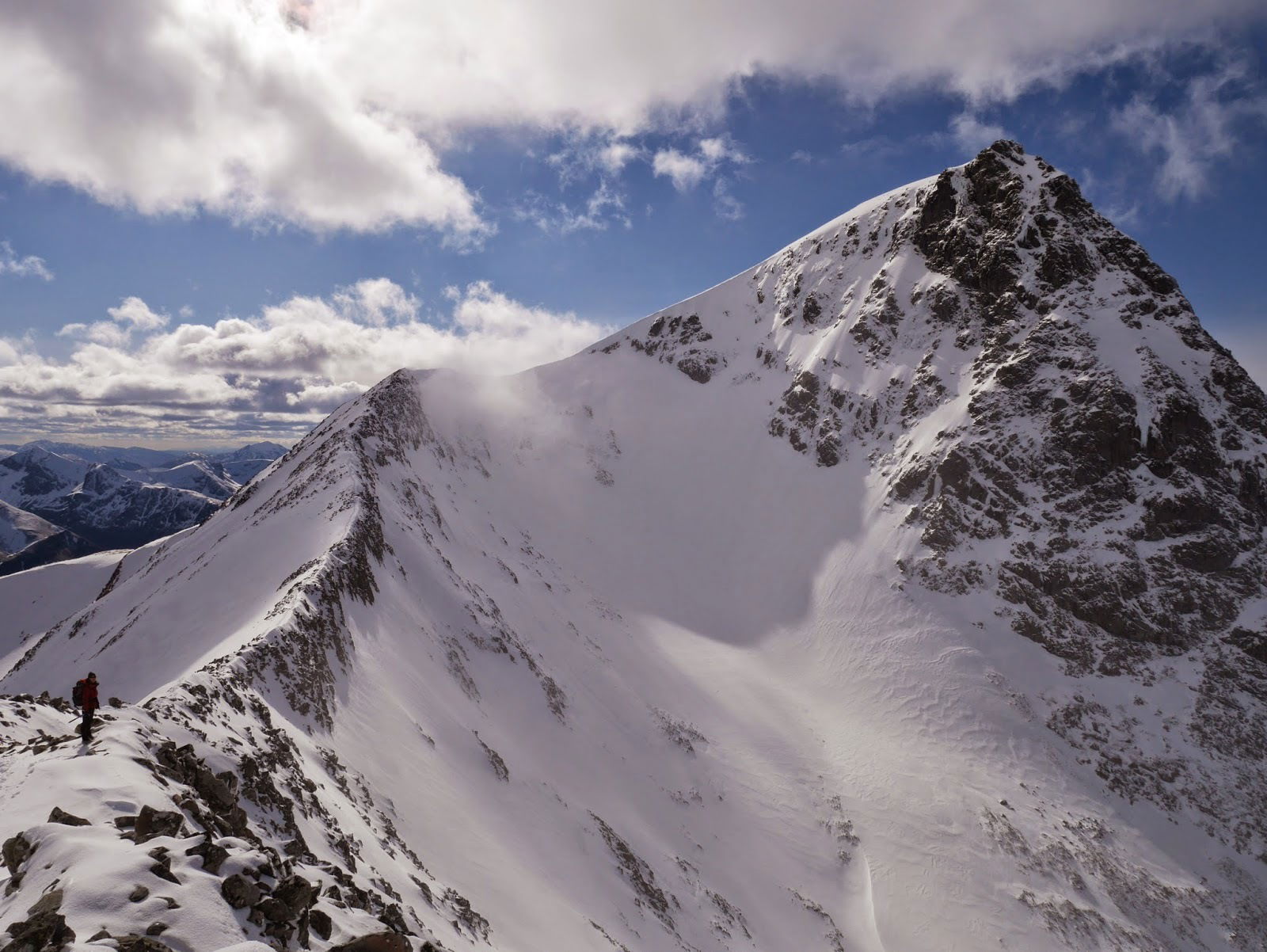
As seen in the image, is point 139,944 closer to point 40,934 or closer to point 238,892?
point 40,934

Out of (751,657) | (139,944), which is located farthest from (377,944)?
(751,657)

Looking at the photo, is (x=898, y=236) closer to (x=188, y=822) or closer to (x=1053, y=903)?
(x=1053, y=903)

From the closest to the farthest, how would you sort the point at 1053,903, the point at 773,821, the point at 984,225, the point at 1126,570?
the point at 1053,903 < the point at 773,821 < the point at 1126,570 < the point at 984,225

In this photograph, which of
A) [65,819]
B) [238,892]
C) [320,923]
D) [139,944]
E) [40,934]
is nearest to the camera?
[40,934]

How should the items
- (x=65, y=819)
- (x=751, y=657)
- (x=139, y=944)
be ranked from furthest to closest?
(x=751, y=657) → (x=65, y=819) → (x=139, y=944)

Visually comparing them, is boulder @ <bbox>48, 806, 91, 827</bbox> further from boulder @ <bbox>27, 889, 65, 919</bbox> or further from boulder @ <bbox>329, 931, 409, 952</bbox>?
boulder @ <bbox>329, 931, 409, 952</bbox>

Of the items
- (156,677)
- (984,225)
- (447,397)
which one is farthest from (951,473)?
(156,677)

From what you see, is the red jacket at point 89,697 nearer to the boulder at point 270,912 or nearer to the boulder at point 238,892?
the boulder at point 238,892
